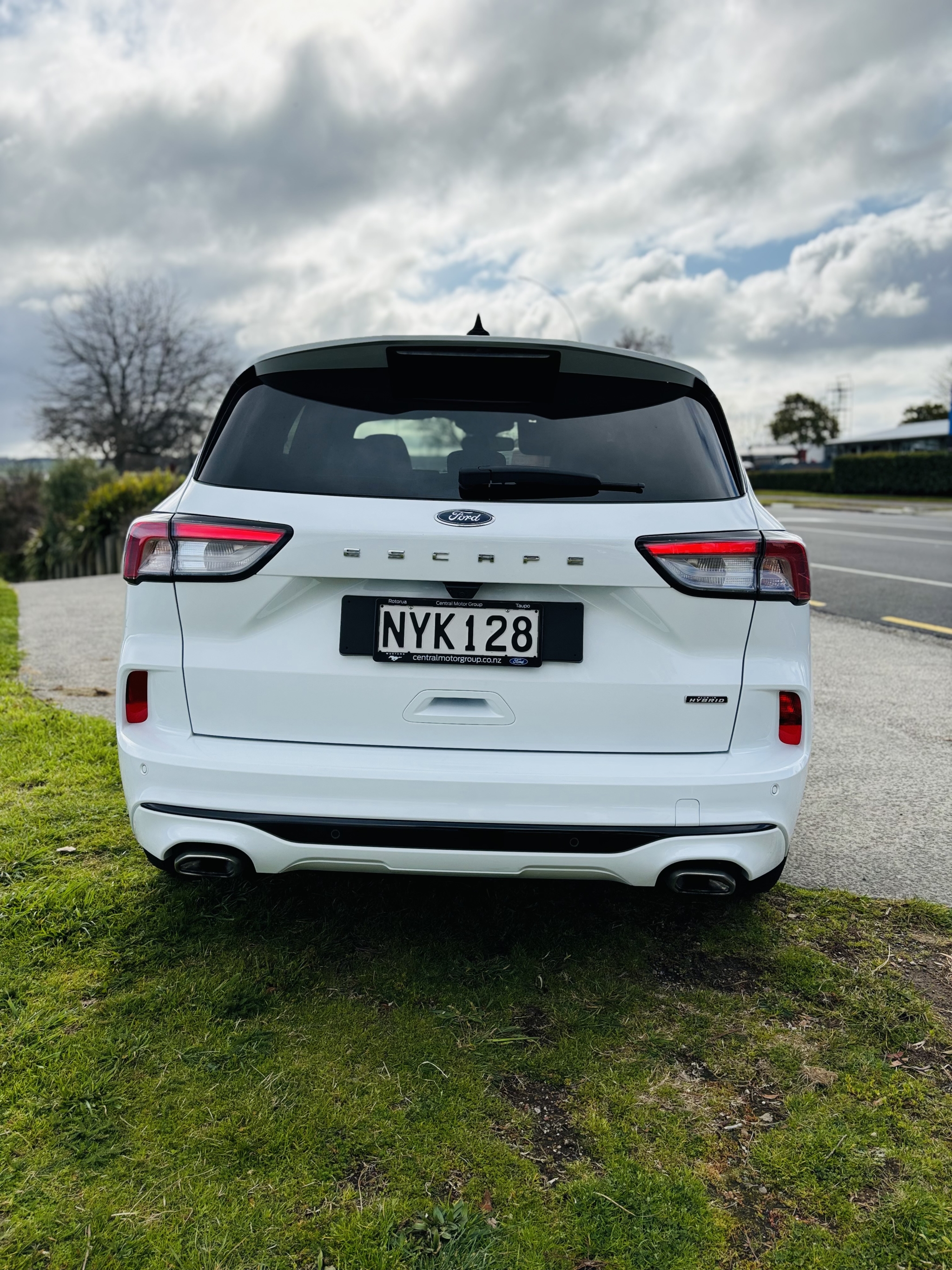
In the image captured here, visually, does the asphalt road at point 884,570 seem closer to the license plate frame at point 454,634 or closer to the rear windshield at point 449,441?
the rear windshield at point 449,441

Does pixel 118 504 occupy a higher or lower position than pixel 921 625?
higher

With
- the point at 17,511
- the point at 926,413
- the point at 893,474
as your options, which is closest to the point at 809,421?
the point at 926,413

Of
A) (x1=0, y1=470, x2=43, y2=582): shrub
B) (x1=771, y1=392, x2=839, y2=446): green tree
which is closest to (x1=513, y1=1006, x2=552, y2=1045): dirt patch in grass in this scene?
(x1=0, y1=470, x2=43, y2=582): shrub

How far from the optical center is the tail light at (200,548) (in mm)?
2295

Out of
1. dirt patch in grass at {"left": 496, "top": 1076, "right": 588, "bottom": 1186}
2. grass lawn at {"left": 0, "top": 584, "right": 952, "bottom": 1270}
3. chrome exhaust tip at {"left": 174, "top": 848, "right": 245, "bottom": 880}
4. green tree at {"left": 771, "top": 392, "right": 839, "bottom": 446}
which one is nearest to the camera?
grass lawn at {"left": 0, "top": 584, "right": 952, "bottom": 1270}

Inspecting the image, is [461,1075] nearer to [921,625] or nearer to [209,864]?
[209,864]

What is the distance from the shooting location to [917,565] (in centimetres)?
1223

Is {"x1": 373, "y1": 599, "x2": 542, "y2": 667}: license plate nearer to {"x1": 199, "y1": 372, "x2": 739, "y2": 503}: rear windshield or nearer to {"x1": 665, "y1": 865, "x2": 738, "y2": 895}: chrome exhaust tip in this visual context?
{"x1": 199, "y1": 372, "x2": 739, "y2": 503}: rear windshield

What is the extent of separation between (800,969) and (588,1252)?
121 centimetres

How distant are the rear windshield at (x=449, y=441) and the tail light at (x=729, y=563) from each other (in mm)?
143

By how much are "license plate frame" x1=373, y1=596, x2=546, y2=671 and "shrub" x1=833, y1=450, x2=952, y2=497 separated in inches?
1731

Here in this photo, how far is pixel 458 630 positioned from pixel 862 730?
360 cm

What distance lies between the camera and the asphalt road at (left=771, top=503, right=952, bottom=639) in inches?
349

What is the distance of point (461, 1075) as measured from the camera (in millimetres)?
2230
